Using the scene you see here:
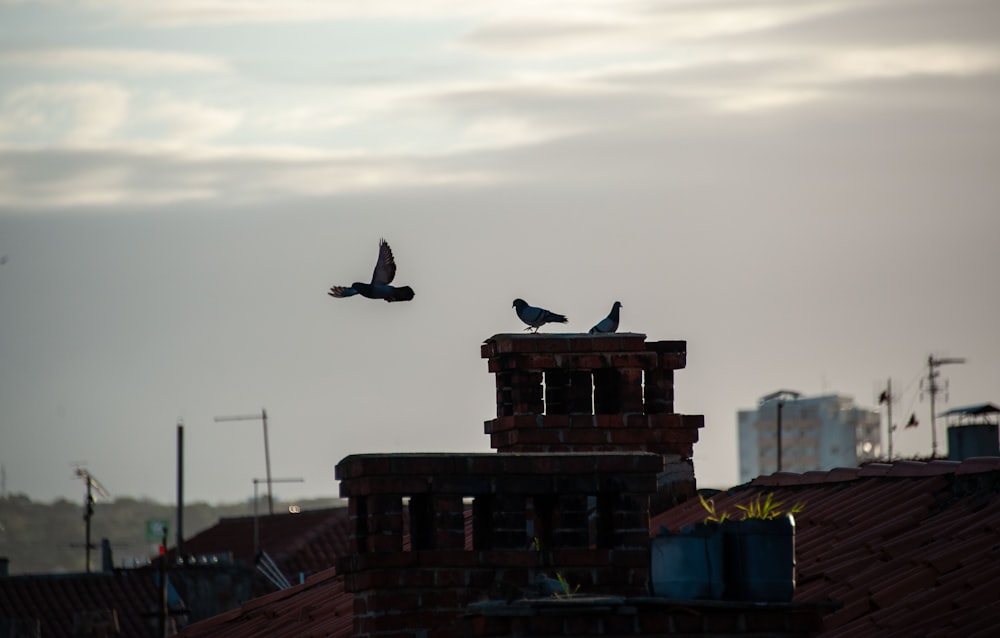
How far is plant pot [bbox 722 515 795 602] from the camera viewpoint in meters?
11.4

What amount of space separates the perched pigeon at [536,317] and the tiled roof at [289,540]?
1534 inches

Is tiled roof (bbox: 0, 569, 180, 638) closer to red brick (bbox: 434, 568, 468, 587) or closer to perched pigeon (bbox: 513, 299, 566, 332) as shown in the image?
perched pigeon (bbox: 513, 299, 566, 332)

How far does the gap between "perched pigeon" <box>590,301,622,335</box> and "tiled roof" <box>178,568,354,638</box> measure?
298 centimetres

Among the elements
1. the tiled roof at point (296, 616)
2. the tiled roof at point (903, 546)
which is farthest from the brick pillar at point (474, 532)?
the tiled roof at point (296, 616)

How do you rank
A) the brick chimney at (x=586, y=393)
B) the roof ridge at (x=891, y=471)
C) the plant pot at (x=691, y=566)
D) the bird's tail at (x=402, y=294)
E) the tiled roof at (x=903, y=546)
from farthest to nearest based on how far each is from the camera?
1. the bird's tail at (x=402, y=294)
2. the brick chimney at (x=586, y=393)
3. the roof ridge at (x=891, y=471)
4. the tiled roof at (x=903, y=546)
5. the plant pot at (x=691, y=566)

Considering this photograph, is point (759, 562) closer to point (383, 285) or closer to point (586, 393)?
point (586, 393)

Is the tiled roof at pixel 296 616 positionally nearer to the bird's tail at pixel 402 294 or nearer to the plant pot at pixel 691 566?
the bird's tail at pixel 402 294

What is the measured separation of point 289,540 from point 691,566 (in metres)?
55.7

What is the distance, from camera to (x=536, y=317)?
19.3m

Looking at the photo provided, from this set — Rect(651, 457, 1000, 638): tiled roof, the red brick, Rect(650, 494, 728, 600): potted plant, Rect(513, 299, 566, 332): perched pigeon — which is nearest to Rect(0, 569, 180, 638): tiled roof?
Rect(513, 299, 566, 332): perched pigeon

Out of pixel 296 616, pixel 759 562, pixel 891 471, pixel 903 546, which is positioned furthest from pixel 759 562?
pixel 296 616

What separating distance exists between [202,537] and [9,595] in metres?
26.8

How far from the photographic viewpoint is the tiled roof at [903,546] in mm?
12680

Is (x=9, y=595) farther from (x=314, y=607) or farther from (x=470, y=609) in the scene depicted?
(x=470, y=609)
